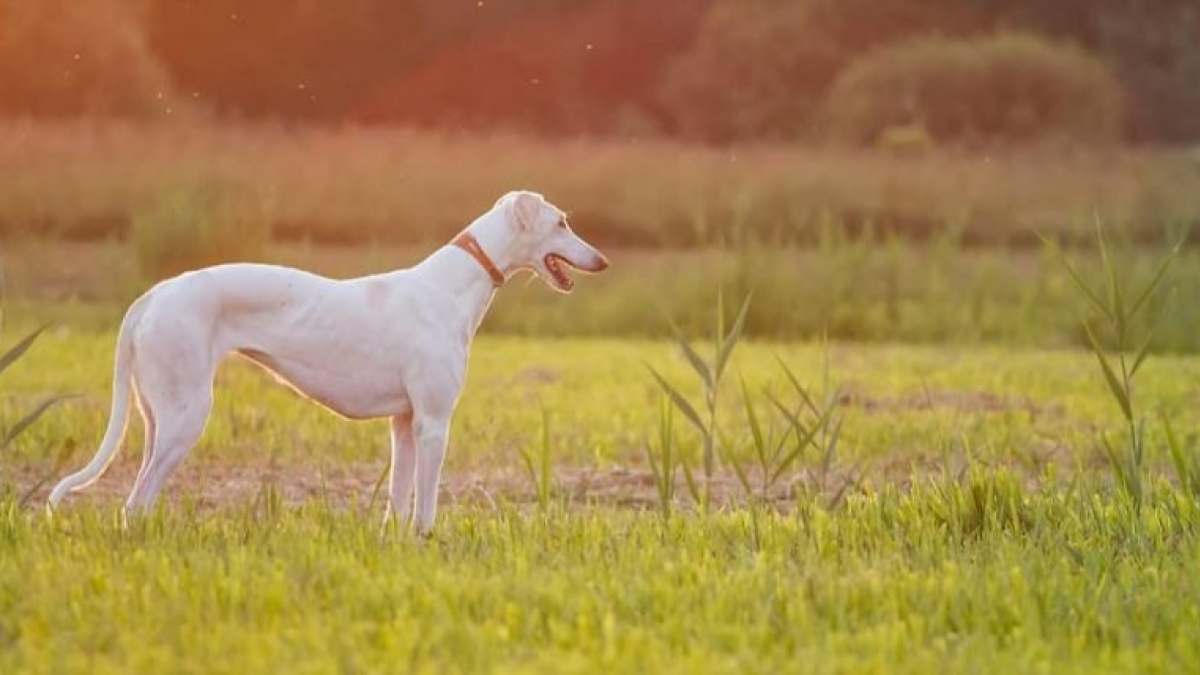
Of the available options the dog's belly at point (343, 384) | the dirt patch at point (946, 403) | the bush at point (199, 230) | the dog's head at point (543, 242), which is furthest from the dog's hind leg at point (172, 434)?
the bush at point (199, 230)

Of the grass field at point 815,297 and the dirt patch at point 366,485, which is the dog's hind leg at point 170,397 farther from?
the grass field at point 815,297

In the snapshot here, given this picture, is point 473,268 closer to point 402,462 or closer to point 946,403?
point 402,462

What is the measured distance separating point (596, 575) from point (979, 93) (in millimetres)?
18879

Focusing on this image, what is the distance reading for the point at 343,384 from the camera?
6.19 m

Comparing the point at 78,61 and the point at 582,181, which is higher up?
the point at 78,61

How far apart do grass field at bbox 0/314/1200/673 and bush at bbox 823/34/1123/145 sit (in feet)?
47.4

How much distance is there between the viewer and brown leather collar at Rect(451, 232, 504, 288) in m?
6.34

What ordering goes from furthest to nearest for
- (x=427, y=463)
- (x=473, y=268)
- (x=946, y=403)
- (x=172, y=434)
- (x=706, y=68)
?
(x=706, y=68), (x=946, y=403), (x=473, y=268), (x=427, y=463), (x=172, y=434)

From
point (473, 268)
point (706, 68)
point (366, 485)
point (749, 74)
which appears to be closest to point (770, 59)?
point (749, 74)

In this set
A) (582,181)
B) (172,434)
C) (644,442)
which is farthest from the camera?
(582,181)

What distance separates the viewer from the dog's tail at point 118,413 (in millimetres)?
6000

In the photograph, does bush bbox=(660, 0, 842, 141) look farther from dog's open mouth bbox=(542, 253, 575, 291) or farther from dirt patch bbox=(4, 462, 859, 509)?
dog's open mouth bbox=(542, 253, 575, 291)

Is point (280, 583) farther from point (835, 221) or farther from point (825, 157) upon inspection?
point (825, 157)

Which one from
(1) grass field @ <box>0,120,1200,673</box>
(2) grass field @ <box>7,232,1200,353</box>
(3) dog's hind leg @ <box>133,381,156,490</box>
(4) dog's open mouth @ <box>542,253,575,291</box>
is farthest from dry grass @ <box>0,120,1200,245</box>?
(3) dog's hind leg @ <box>133,381,156,490</box>
